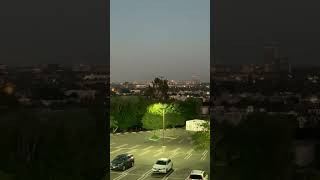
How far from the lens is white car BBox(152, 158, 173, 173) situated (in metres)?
6.91

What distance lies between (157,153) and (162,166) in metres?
1.76

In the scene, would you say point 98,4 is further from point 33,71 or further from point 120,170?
point 120,170

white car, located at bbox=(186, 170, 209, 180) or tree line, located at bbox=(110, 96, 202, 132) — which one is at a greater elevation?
tree line, located at bbox=(110, 96, 202, 132)

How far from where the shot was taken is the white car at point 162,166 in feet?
22.7

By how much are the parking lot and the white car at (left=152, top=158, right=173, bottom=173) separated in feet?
0.24

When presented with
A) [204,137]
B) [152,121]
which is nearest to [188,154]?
[204,137]

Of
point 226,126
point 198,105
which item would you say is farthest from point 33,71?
point 198,105

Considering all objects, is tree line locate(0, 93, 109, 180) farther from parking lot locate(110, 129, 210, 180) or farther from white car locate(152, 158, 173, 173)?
white car locate(152, 158, 173, 173)

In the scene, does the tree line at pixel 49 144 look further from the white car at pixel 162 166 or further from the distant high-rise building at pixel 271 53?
the white car at pixel 162 166

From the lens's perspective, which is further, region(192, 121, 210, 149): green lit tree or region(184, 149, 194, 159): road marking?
region(184, 149, 194, 159): road marking

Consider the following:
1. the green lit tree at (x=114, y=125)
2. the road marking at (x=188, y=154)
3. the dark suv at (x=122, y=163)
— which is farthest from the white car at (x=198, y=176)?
the green lit tree at (x=114, y=125)

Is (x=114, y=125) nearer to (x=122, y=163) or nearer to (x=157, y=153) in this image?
(x=157, y=153)

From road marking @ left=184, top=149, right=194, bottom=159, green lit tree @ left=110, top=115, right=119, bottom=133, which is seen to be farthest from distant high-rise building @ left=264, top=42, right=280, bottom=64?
green lit tree @ left=110, top=115, right=119, bottom=133

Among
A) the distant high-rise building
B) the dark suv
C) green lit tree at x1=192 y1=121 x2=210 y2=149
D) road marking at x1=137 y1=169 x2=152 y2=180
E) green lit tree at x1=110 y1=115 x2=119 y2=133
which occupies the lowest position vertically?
road marking at x1=137 y1=169 x2=152 y2=180
